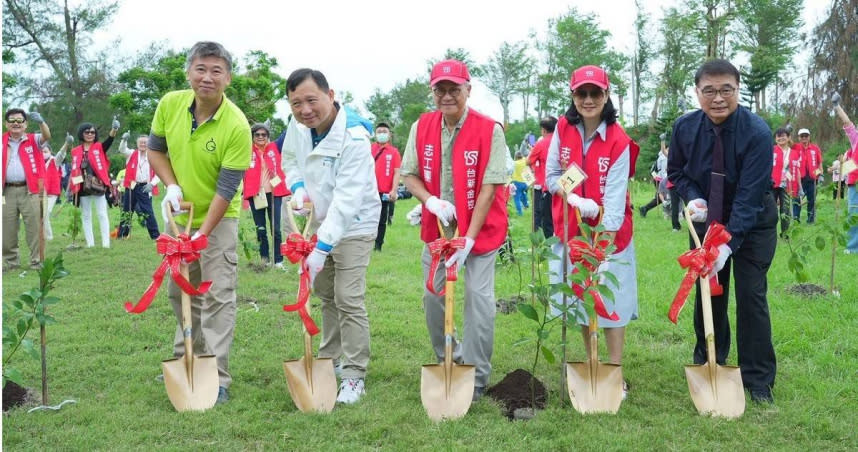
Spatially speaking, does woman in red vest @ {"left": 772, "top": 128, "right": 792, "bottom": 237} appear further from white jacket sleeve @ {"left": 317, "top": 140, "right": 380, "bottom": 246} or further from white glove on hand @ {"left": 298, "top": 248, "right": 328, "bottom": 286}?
white glove on hand @ {"left": 298, "top": 248, "right": 328, "bottom": 286}

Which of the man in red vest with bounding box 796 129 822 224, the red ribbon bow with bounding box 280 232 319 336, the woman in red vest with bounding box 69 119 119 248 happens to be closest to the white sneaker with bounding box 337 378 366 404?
the red ribbon bow with bounding box 280 232 319 336

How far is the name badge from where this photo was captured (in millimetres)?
3749

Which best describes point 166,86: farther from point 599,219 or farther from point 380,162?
point 599,219

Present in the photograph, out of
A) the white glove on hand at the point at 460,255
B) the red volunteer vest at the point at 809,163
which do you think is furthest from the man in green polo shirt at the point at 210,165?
the red volunteer vest at the point at 809,163

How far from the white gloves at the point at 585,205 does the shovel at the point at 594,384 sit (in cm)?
32

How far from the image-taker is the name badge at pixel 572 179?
375 centimetres

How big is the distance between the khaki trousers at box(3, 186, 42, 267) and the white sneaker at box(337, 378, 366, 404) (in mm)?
6590

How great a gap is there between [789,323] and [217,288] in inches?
179

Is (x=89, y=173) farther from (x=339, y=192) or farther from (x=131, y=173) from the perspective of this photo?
(x=339, y=192)

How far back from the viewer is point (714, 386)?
3768 mm


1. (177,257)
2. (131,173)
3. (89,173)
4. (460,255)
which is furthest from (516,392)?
(131,173)

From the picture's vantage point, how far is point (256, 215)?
9.68 meters

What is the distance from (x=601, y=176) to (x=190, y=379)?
263cm

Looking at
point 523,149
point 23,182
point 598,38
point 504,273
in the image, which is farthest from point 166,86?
point 598,38
